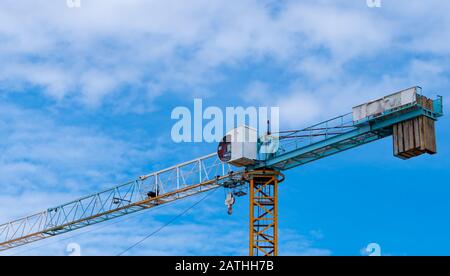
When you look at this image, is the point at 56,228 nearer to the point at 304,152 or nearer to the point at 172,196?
the point at 172,196

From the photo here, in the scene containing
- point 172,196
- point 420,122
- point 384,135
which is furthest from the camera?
point 172,196

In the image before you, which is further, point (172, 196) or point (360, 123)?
point (172, 196)

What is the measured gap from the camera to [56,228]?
14062 cm

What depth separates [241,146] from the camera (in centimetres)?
10812

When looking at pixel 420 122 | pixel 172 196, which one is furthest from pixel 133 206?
pixel 420 122

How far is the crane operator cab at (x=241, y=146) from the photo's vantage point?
355 ft

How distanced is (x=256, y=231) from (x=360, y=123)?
2104 cm

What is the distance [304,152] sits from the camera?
105m

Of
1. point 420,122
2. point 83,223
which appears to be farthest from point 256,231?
point 83,223

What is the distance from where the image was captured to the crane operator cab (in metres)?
108
